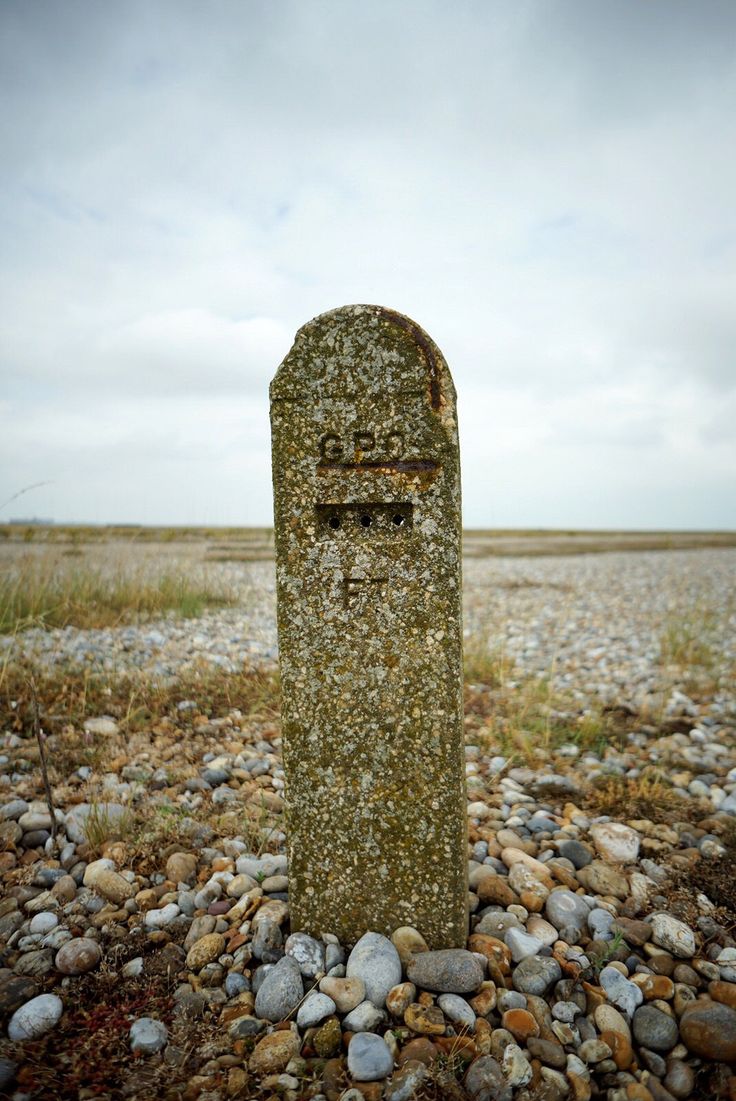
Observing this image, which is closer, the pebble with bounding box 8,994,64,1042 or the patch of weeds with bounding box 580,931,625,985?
the pebble with bounding box 8,994,64,1042

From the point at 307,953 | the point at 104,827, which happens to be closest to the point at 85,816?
the point at 104,827

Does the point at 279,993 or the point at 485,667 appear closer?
the point at 279,993

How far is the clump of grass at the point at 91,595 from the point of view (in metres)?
6.95

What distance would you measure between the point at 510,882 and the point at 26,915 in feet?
6.91

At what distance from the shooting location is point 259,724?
468 centimetres

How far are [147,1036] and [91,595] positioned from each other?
688cm

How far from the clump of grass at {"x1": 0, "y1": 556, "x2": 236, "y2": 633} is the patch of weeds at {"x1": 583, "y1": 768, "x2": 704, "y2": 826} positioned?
18.3 ft

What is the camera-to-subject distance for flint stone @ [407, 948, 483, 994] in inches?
81.8

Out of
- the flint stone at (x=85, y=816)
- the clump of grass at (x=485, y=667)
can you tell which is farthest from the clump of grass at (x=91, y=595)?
the clump of grass at (x=485, y=667)

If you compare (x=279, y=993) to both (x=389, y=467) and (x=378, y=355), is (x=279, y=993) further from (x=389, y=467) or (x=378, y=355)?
(x=378, y=355)

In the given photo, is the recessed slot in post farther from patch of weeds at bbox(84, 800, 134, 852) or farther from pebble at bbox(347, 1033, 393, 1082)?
patch of weeds at bbox(84, 800, 134, 852)

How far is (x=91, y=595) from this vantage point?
8.04 metres

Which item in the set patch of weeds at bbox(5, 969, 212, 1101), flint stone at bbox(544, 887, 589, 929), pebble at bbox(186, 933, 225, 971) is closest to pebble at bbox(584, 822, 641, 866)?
flint stone at bbox(544, 887, 589, 929)

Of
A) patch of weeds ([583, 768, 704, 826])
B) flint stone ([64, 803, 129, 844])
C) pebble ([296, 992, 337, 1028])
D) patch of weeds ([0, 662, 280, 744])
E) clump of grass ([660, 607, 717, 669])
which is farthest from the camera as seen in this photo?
clump of grass ([660, 607, 717, 669])
